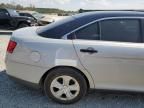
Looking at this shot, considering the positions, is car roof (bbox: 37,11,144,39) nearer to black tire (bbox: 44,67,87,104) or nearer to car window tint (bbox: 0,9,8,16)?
black tire (bbox: 44,67,87,104)

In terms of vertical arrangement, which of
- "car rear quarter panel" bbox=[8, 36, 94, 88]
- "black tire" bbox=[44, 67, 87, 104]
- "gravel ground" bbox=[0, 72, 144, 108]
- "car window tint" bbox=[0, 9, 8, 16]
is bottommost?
"gravel ground" bbox=[0, 72, 144, 108]

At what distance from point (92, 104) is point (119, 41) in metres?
1.10

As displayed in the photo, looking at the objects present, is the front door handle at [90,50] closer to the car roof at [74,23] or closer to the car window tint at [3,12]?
the car roof at [74,23]

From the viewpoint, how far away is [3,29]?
1609 centimetres

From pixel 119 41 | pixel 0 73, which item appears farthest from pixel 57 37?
pixel 0 73

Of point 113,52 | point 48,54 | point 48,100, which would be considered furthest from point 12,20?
point 113,52

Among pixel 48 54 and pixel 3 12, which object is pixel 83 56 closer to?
pixel 48 54

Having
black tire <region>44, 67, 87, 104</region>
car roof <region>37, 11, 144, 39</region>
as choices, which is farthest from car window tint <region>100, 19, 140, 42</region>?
black tire <region>44, 67, 87, 104</region>

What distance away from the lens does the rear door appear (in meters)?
4.09

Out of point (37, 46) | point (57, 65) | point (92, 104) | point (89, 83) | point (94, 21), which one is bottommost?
point (92, 104)

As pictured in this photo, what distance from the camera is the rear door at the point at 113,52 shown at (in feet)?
13.4

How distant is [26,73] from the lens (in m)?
4.27

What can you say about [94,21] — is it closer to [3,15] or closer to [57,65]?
[57,65]

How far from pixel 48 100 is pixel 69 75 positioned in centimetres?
63
